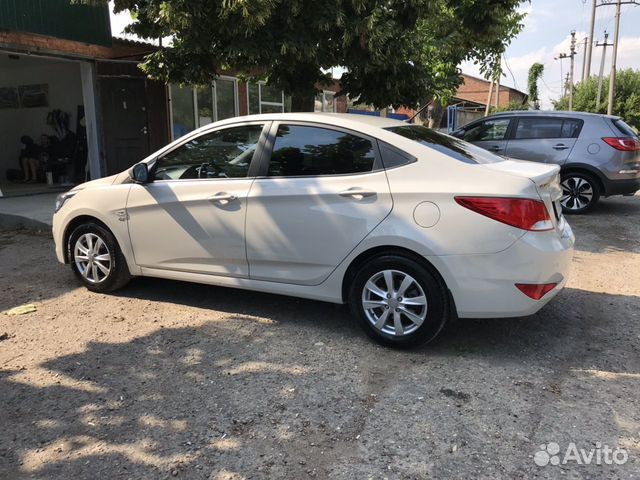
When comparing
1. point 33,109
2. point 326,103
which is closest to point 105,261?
point 33,109

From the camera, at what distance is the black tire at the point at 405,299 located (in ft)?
12.1

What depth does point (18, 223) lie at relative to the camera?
8391mm

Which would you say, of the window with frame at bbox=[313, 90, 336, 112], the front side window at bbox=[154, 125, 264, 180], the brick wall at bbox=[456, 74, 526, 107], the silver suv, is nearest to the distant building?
the window with frame at bbox=[313, 90, 336, 112]

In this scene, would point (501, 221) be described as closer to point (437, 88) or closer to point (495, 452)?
point (495, 452)

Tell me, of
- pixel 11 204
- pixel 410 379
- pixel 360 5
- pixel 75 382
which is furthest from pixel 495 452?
pixel 11 204

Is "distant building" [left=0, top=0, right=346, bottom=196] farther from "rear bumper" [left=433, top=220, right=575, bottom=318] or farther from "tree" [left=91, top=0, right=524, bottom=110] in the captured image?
"rear bumper" [left=433, top=220, right=575, bottom=318]

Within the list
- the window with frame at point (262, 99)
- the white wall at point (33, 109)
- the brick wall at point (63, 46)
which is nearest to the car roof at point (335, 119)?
the brick wall at point (63, 46)

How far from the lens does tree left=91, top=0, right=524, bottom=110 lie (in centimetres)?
638

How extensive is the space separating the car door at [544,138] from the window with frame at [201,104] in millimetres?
6709

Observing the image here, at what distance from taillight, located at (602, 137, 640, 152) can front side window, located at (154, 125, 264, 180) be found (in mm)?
6777

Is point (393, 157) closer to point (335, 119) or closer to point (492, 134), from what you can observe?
point (335, 119)

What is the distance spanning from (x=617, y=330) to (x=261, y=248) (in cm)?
291

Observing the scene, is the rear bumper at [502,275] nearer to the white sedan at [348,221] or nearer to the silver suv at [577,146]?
the white sedan at [348,221]

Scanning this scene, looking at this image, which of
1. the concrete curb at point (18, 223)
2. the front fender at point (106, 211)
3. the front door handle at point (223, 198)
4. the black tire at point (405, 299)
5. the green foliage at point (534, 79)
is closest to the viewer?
the black tire at point (405, 299)
